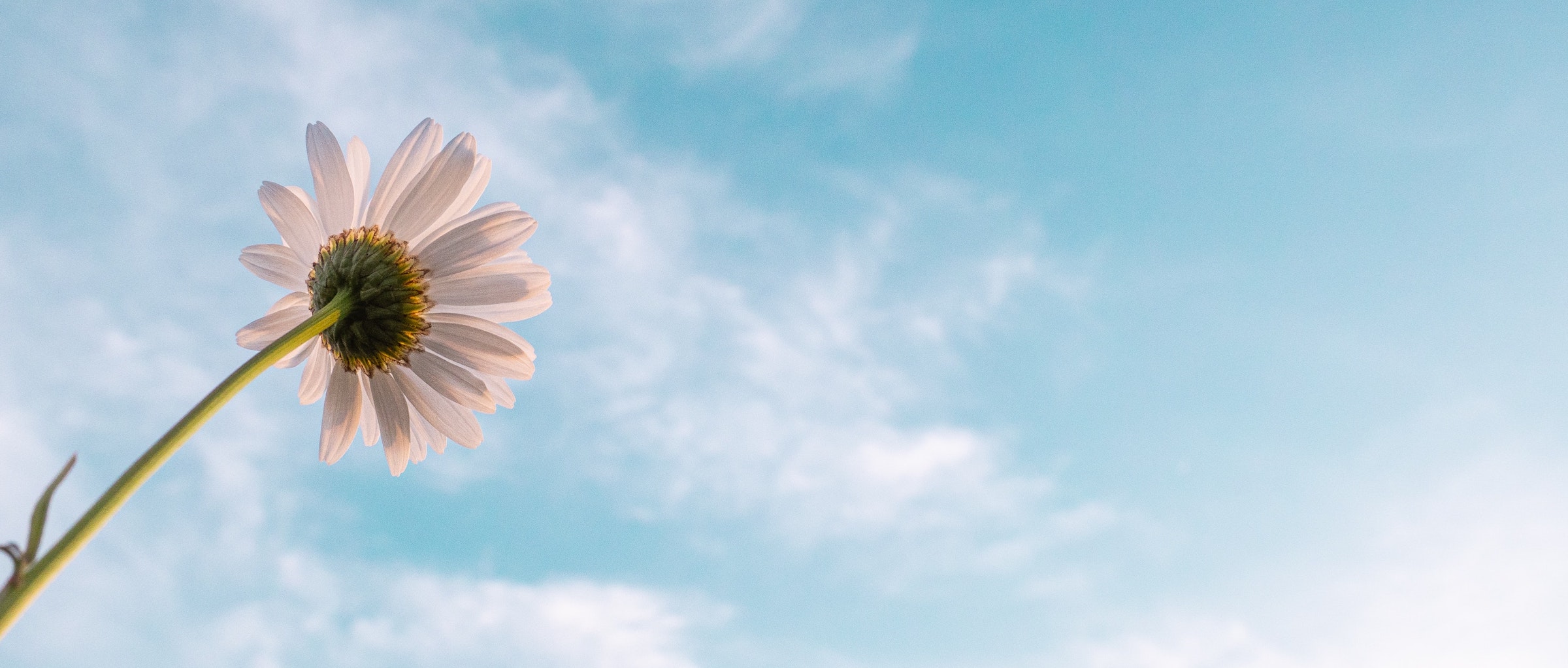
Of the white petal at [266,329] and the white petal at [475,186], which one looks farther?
the white petal at [475,186]

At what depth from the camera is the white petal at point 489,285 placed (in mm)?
3260

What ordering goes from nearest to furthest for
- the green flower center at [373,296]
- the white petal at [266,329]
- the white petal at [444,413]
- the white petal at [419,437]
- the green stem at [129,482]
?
1. the green stem at [129,482]
2. the white petal at [266,329]
3. the green flower center at [373,296]
4. the white petal at [444,413]
5. the white petal at [419,437]

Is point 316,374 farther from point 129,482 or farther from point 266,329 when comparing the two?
point 129,482

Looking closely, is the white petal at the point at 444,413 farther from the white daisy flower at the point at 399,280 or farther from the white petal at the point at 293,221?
the white petal at the point at 293,221

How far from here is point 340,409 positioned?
334 centimetres

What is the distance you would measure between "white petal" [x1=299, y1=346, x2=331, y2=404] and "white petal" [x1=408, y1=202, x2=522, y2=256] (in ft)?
1.43

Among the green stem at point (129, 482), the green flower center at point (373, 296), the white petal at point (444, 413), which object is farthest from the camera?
the white petal at point (444, 413)

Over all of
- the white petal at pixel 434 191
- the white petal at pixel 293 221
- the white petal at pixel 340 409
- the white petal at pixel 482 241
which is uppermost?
the white petal at pixel 434 191

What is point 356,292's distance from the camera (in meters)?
3.19

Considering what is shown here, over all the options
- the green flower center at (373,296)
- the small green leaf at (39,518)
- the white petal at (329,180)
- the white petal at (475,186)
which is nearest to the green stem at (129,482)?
the small green leaf at (39,518)

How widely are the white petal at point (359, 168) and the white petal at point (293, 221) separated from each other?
16 cm

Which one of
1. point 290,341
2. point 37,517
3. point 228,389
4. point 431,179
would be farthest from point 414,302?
→ point 37,517

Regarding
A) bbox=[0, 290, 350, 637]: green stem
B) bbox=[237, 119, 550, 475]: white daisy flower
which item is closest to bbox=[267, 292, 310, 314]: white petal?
bbox=[237, 119, 550, 475]: white daisy flower

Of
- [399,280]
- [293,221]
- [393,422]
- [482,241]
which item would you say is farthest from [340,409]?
[482,241]
